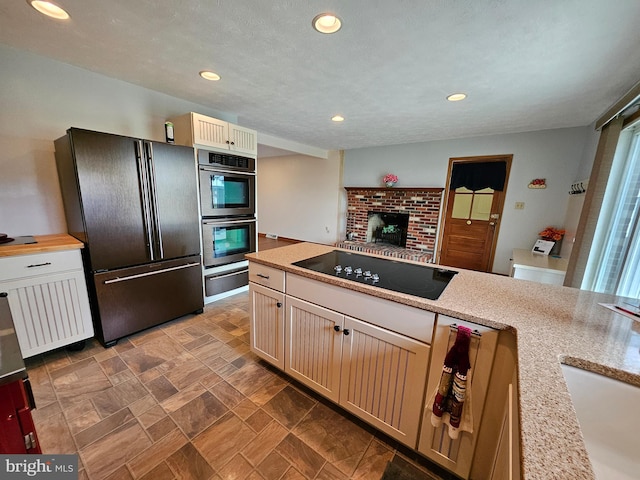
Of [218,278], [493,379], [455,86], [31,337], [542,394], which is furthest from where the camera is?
[218,278]

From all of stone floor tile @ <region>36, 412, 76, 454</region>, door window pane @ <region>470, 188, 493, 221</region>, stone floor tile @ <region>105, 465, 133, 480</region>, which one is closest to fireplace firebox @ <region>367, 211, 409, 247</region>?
door window pane @ <region>470, 188, 493, 221</region>

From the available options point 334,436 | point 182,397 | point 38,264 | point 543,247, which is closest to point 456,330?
point 334,436

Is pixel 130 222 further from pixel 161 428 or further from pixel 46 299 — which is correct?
pixel 161 428

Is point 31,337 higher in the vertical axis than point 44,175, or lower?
lower

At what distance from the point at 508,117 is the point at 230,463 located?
4.27m

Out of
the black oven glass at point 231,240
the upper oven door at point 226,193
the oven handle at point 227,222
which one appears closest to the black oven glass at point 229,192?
the upper oven door at point 226,193

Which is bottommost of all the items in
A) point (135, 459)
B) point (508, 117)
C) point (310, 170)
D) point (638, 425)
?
point (135, 459)

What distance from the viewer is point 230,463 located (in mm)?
1268

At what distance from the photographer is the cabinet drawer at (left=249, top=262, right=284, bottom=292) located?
1626 millimetres

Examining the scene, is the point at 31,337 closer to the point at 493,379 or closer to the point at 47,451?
the point at 47,451

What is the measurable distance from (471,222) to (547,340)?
402 centimetres

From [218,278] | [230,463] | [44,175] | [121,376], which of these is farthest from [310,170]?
[230,463]

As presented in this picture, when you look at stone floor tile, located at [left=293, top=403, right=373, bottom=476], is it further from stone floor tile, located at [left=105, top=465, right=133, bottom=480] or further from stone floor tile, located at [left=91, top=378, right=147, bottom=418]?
stone floor tile, located at [left=91, top=378, right=147, bottom=418]

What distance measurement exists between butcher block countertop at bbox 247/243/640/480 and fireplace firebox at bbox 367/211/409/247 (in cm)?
375
